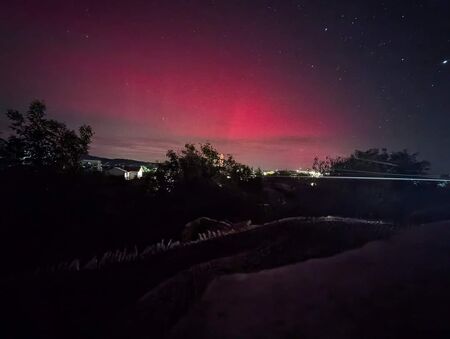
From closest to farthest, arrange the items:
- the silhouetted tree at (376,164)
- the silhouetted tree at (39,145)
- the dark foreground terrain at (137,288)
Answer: the dark foreground terrain at (137,288)
the silhouetted tree at (39,145)
the silhouetted tree at (376,164)

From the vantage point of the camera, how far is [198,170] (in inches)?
1091

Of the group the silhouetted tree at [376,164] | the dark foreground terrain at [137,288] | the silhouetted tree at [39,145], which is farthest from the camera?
the silhouetted tree at [376,164]

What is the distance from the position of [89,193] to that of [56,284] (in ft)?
59.3

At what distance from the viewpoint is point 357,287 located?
3.63 m

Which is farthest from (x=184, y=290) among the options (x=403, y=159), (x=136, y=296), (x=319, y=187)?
(x=403, y=159)

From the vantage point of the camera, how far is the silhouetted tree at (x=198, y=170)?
1045 inches

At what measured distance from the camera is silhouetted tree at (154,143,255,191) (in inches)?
1045

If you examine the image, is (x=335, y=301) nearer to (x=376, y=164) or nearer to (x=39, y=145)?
(x=39, y=145)

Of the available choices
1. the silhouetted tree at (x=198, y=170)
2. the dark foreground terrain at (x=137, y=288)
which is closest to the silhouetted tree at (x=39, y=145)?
the silhouetted tree at (x=198, y=170)

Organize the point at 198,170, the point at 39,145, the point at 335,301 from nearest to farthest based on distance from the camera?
the point at 335,301
the point at 39,145
the point at 198,170

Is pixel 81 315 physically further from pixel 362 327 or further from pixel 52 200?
pixel 52 200

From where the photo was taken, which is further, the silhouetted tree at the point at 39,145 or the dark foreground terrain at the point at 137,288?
the silhouetted tree at the point at 39,145

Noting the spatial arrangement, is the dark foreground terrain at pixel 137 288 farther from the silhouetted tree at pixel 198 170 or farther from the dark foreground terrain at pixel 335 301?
the silhouetted tree at pixel 198 170

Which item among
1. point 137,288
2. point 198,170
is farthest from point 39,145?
point 137,288
